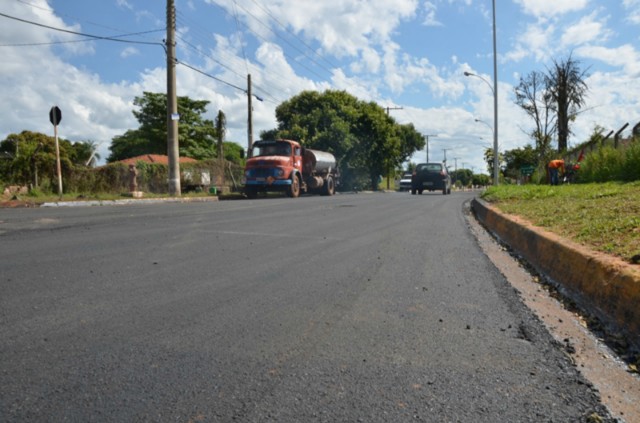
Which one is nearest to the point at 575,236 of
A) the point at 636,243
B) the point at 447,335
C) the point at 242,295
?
the point at 636,243

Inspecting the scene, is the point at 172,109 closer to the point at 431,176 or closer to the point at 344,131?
the point at 431,176

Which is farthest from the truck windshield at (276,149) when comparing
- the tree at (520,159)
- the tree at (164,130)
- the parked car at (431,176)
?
the tree at (164,130)

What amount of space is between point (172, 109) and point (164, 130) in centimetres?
4436

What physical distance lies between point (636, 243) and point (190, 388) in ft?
12.2

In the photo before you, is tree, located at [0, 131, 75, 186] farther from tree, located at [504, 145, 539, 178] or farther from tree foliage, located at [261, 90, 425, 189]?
tree, located at [504, 145, 539, 178]

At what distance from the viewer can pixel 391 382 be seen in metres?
2.44

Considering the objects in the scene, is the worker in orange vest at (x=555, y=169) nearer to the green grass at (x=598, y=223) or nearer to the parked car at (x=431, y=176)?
the parked car at (x=431, y=176)

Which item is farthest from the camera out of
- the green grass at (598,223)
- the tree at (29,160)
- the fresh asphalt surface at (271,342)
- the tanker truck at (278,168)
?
the tanker truck at (278,168)

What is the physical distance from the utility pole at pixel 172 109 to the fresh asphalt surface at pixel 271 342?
1739 cm

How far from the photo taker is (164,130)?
65.4 m

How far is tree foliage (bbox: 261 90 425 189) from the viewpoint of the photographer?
143 feet

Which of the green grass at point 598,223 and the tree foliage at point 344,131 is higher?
the tree foliage at point 344,131

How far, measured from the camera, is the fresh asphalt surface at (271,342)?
2.20 metres

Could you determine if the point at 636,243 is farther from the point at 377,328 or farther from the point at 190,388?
the point at 190,388
